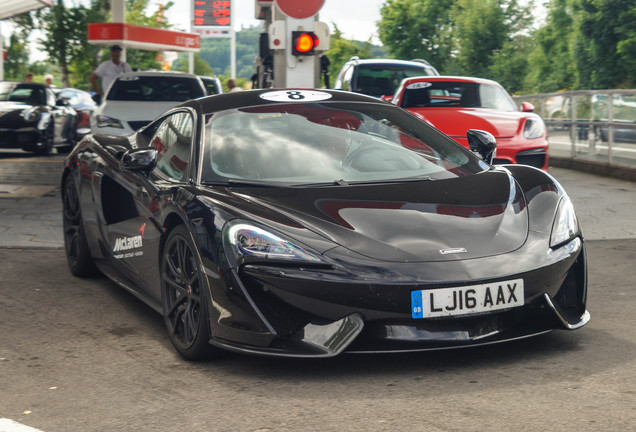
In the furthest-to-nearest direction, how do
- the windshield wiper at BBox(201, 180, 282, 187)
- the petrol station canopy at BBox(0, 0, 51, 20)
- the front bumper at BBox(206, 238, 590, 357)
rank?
the petrol station canopy at BBox(0, 0, 51, 20)
the windshield wiper at BBox(201, 180, 282, 187)
the front bumper at BBox(206, 238, 590, 357)

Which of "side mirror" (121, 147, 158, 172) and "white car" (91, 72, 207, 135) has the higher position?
"white car" (91, 72, 207, 135)

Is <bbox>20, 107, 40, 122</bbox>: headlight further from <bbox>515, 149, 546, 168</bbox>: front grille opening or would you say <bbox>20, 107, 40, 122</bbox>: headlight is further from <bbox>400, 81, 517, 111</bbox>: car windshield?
<bbox>515, 149, 546, 168</bbox>: front grille opening

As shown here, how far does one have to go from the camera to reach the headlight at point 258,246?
13.4 ft

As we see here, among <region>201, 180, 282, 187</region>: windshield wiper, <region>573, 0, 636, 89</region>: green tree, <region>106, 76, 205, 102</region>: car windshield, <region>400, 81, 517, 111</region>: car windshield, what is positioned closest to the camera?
<region>201, 180, 282, 187</region>: windshield wiper

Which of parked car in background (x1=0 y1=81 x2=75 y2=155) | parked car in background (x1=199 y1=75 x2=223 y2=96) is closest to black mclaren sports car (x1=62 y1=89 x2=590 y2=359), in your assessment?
parked car in background (x1=199 y1=75 x2=223 y2=96)

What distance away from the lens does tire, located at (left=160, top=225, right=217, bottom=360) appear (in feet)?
14.5

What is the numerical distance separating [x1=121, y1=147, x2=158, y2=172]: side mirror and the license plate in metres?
1.90

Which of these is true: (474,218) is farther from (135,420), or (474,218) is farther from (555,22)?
(555,22)

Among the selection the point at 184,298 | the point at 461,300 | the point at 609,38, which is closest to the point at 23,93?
the point at 184,298

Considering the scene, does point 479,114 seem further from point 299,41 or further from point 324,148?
point 324,148

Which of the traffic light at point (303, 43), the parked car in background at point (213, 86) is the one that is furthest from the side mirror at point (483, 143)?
A: the parked car in background at point (213, 86)

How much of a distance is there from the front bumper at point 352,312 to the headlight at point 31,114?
1428 cm

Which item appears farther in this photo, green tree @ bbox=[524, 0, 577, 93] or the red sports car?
green tree @ bbox=[524, 0, 577, 93]

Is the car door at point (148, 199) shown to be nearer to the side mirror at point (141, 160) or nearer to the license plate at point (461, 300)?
the side mirror at point (141, 160)
